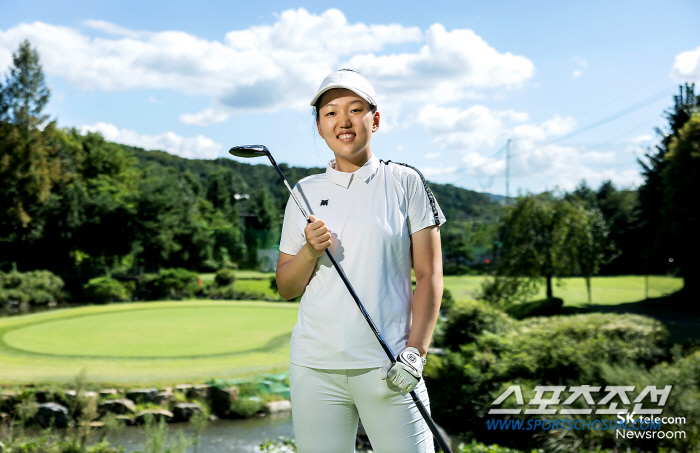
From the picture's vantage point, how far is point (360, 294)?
1.33m

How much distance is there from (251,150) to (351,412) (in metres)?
0.77

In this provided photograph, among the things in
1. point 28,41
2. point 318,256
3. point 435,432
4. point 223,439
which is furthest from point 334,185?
point 28,41

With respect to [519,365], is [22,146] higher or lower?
higher

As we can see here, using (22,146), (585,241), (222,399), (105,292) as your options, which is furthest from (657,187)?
(22,146)

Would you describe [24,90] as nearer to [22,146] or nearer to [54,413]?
[22,146]

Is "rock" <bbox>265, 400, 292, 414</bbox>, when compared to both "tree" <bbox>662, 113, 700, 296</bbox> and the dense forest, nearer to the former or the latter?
the dense forest

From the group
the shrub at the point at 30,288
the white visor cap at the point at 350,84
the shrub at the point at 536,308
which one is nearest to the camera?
the white visor cap at the point at 350,84

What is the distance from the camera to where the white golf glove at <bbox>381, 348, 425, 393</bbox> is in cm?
124

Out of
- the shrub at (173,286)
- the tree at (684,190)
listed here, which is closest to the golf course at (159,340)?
the shrub at (173,286)

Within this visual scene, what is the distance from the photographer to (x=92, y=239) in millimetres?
21172

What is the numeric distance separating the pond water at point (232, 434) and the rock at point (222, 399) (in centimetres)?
20

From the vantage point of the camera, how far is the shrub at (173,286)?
17578 millimetres

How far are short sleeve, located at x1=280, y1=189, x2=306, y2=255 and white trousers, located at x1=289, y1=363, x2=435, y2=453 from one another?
1.04 feet

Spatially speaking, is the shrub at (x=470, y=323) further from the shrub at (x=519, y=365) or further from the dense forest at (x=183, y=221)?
the dense forest at (x=183, y=221)
